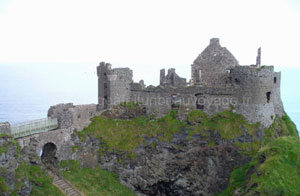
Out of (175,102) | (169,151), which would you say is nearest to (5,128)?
(169,151)

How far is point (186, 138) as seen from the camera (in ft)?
95.2

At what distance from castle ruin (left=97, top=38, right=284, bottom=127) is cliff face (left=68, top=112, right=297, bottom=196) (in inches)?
49.3

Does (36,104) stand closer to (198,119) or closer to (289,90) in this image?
(198,119)

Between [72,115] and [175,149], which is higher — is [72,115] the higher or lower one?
the higher one

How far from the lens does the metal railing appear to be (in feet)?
75.3

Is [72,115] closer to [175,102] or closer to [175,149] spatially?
[175,149]

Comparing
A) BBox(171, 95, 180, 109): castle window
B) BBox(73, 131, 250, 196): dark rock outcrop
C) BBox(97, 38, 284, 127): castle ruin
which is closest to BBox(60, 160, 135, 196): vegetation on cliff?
BBox(73, 131, 250, 196): dark rock outcrop

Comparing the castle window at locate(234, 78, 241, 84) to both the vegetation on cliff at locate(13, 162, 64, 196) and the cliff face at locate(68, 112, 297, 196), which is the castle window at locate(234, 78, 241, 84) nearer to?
the cliff face at locate(68, 112, 297, 196)

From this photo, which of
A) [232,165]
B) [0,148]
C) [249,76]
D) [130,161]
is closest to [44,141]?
[0,148]

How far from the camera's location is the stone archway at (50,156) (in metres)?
26.2

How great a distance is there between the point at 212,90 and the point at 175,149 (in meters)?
7.27

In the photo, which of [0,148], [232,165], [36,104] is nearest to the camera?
[0,148]

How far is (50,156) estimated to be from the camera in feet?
87.8

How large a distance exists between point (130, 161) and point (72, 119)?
7.27 m
